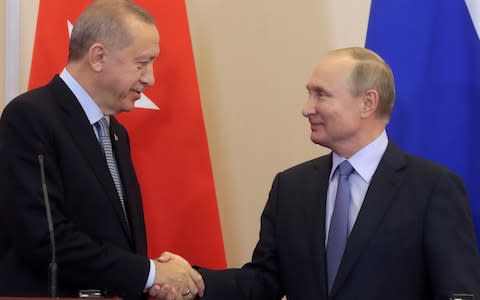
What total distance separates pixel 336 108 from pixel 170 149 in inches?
A: 33.5

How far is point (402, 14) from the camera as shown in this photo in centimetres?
377

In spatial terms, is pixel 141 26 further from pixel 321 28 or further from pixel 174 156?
pixel 321 28

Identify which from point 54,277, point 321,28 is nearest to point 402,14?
point 321,28

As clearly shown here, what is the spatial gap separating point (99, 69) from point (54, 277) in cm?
101

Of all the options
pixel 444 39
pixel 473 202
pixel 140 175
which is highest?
pixel 444 39

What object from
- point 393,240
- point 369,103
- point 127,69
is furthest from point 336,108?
point 127,69

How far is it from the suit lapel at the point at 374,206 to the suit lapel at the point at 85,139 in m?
0.73

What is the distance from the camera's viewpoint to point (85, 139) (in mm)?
3158

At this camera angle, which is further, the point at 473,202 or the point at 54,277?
the point at 473,202

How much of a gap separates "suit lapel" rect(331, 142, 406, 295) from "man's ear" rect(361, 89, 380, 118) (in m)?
0.14

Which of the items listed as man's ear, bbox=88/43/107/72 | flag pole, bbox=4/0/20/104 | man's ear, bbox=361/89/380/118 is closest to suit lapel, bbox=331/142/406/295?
man's ear, bbox=361/89/380/118

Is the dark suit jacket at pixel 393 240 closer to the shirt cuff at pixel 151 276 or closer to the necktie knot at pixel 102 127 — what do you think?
the shirt cuff at pixel 151 276

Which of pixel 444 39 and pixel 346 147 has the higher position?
pixel 444 39

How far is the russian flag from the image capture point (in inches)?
144
